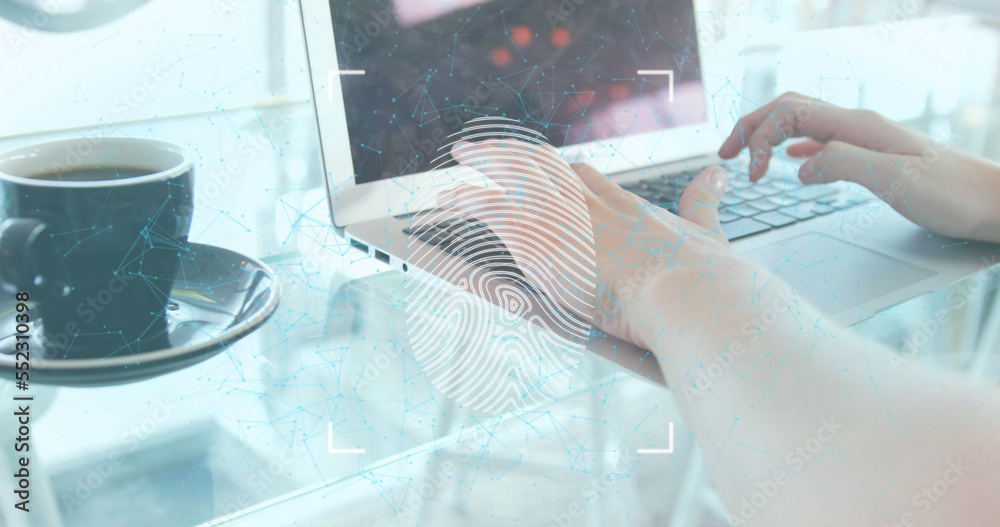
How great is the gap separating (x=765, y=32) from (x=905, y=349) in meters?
0.48

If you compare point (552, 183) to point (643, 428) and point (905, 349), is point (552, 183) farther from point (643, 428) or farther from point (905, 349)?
point (905, 349)

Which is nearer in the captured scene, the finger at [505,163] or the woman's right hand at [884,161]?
the finger at [505,163]

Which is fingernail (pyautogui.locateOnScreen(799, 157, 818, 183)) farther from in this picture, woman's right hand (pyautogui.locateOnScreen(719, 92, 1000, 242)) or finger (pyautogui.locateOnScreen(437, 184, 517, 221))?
finger (pyautogui.locateOnScreen(437, 184, 517, 221))

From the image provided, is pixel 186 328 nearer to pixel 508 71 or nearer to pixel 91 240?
pixel 91 240

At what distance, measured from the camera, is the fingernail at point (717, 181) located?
1.80ft

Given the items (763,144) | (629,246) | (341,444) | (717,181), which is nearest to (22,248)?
(341,444)

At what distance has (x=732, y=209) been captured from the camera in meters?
0.59

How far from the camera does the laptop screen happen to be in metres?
0.52

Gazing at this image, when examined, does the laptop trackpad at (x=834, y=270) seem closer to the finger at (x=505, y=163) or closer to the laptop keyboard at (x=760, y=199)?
the laptop keyboard at (x=760, y=199)

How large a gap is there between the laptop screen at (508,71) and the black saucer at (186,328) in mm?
137

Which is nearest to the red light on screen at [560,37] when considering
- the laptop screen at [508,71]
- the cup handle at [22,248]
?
the laptop screen at [508,71]

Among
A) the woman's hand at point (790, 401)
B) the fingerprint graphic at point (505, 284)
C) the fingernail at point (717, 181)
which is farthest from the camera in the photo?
the fingernail at point (717, 181)

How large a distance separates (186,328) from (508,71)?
0.35 meters

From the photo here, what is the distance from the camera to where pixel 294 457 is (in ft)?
1.12
